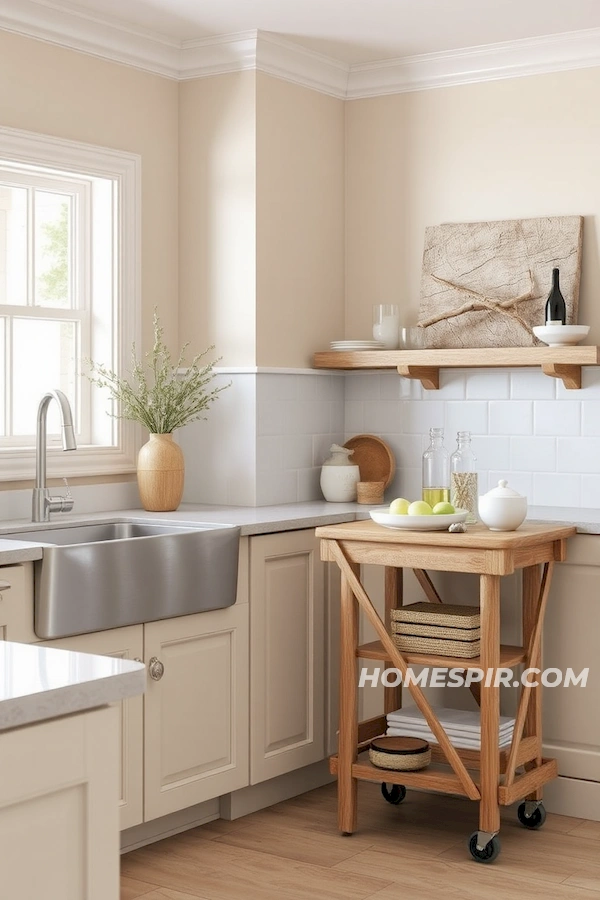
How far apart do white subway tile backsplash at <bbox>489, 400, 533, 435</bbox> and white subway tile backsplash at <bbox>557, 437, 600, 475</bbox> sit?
0.14 metres

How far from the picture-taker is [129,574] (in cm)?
334

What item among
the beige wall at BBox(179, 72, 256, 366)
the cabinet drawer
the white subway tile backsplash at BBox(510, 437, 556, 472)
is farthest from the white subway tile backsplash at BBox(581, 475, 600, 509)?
the cabinet drawer

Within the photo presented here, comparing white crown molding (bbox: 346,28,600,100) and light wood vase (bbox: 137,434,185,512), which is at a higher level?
white crown molding (bbox: 346,28,600,100)

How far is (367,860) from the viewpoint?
3.50 meters

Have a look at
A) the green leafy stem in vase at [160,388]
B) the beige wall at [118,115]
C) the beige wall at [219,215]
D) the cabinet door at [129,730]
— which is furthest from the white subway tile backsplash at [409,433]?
the cabinet door at [129,730]

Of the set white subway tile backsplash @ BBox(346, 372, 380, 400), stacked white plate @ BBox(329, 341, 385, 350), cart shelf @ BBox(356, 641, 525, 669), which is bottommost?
cart shelf @ BBox(356, 641, 525, 669)

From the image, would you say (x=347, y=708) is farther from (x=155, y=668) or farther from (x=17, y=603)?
(x=17, y=603)

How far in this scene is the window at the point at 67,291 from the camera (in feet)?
13.2

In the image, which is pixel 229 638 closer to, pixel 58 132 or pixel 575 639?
pixel 575 639

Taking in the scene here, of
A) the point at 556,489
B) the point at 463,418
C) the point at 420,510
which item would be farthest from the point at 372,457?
the point at 420,510

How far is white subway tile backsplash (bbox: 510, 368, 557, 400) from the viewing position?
435cm

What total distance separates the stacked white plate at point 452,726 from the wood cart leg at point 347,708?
19 centimetres

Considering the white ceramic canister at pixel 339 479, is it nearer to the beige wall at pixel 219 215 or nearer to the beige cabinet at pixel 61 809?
the beige wall at pixel 219 215

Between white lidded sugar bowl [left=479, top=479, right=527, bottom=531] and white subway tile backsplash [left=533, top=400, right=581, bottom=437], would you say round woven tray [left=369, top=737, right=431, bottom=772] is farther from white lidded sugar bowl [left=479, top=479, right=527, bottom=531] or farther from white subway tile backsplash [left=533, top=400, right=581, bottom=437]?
white subway tile backsplash [left=533, top=400, right=581, bottom=437]
